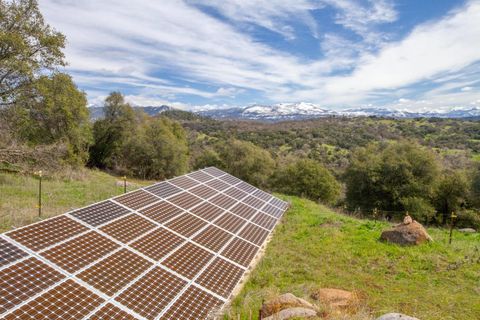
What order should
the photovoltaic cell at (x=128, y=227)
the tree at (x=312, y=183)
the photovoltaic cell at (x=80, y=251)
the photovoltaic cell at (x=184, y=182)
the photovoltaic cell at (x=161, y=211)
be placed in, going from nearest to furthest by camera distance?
the photovoltaic cell at (x=80, y=251)
the photovoltaic cell at (x=128, y=227)
the photovoltaic cell at (x=161, y=211)
the photovoltaic cell at (x=184, y=182)
the tree at (x=312, y=183)

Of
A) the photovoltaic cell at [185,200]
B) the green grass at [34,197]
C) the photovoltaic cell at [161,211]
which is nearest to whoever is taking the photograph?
the photovoltaic cell at [161,211]

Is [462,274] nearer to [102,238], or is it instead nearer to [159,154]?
[102,238]

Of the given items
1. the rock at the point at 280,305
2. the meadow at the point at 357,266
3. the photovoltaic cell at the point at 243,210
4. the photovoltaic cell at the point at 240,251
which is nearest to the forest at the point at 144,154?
the meadow at the point at 357,266

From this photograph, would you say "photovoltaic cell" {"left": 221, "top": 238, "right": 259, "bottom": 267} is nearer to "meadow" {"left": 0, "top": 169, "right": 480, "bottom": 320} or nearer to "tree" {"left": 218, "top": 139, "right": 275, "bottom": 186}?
"meadow" {"left": 0, "top": 169, "right": 480, "bottom": 320}

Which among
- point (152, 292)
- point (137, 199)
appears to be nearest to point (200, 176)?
point (137, 199)

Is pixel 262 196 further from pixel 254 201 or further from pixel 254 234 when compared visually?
pixel 254 234

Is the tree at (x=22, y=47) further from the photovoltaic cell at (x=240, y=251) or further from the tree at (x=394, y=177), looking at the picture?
the tree at (x=394, y=177)
